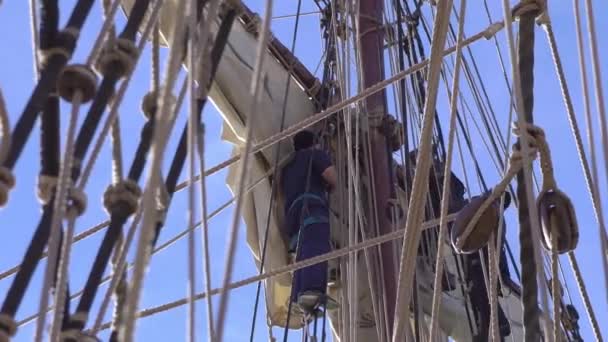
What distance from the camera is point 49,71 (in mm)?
1898

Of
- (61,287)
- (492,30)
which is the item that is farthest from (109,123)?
(492,30)

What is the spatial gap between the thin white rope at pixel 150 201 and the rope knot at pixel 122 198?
0.34 m

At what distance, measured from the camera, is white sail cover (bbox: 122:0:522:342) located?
5.04 meters

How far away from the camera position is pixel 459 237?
7.80 ft

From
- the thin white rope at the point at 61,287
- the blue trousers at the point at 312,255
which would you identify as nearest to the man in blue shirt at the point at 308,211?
the blue trousers at the point at 312,255

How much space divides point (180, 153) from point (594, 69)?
830 millimetres

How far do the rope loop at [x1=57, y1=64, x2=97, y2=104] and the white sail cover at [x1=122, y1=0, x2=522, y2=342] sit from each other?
2811 millimetres

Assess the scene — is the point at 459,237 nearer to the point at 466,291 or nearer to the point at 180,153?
the point at 180,153

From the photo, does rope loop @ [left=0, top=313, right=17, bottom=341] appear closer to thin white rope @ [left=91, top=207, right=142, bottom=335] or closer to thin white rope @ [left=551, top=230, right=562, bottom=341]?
thin white rope @ [left=91, top=207, right=142, bottom=335]

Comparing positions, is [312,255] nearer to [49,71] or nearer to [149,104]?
[149,104]

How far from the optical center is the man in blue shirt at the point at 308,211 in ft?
14.0

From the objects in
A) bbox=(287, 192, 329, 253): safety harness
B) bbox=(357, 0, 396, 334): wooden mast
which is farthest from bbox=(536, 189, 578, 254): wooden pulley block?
bbox=(287, 192, 329, 253): safety harness

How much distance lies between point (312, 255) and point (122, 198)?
8.32 ft

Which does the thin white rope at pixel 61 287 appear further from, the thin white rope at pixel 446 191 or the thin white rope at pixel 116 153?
the thin white rope at pixel 446 191
